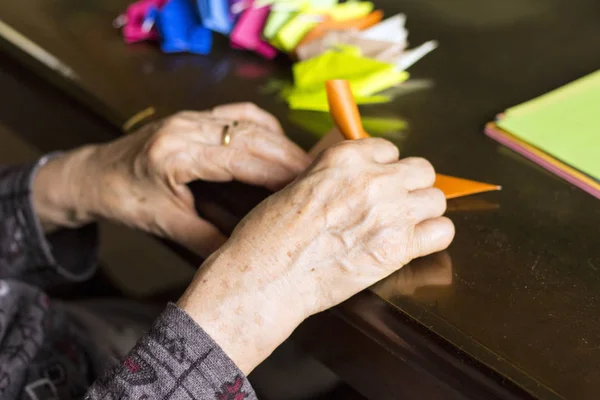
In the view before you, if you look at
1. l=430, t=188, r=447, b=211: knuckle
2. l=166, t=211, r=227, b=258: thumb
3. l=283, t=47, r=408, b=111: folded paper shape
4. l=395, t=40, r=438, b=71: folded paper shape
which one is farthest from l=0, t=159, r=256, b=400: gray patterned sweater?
l=395, t=40, r=438, b=71: folded paper shape

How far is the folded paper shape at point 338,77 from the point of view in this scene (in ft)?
2.57

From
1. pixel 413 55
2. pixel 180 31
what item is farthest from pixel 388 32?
pixel 180 31

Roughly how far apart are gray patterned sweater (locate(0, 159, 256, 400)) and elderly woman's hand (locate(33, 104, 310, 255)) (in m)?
0.07

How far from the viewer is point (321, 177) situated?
1.86 feet

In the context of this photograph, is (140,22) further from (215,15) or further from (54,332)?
(54,332)

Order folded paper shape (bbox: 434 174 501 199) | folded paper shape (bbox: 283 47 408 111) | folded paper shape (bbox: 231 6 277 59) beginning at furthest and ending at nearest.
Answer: folded paper shape (bbox: 231 6 277 59), folded paper shape (bbox: 283 47 408 111), folded paper shape (bbox: 434 174 501 199)

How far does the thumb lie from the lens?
668mm

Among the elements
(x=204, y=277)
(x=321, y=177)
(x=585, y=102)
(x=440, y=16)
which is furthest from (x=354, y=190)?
(x=440, y=16)

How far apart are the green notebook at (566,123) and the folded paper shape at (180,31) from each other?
42cm

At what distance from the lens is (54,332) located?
791 mm

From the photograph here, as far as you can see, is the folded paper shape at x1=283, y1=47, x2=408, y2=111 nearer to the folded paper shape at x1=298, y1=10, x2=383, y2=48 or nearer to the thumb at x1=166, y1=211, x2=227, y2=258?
the folded paper shape at x1=298, y1=10, x2=383, y2=48

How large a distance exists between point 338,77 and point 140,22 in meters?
0.34

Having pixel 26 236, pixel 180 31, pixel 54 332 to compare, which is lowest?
pixel 54 332

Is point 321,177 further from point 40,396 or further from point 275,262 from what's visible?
point 40,396
